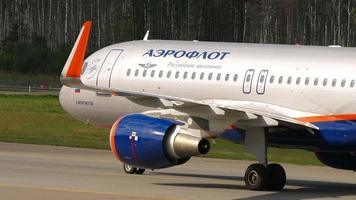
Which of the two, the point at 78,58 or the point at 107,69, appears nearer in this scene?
the point at 78,58

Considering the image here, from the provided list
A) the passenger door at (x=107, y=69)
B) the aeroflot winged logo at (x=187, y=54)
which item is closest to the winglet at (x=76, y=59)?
the aeroflot winged logo at (x=187, y=54)

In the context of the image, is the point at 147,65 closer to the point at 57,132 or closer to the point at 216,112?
the point at 216,112

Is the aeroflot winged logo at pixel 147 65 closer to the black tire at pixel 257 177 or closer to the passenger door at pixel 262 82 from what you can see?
the passenger door at pixel 262 82

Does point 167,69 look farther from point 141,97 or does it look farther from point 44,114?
point 44,114

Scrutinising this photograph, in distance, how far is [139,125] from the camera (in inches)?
973

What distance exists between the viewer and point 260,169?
81.5ft

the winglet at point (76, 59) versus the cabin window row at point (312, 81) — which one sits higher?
the winglet at point (76, 59)

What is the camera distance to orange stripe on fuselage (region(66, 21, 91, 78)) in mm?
23416

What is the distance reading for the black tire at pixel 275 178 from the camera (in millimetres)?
24938

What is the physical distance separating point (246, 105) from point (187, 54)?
2953 millimetres

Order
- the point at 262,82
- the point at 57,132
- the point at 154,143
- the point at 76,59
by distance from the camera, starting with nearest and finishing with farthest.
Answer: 1. the point at 76,59
2. the point at 154,143
3. the point at 262,82
4. the point at 57,132

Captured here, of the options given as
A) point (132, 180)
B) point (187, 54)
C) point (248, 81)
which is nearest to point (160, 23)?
point (187, 54)

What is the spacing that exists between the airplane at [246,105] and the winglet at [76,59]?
2 centimetres

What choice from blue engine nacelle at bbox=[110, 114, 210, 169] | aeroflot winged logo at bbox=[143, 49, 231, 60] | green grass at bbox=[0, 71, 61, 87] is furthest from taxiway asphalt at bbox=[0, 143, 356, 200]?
green grass at bbox=[0, 71, 61, 87]
